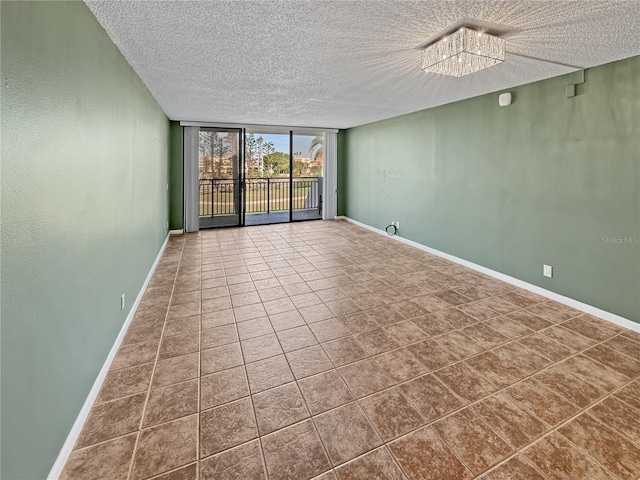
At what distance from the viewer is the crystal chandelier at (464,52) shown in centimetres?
217

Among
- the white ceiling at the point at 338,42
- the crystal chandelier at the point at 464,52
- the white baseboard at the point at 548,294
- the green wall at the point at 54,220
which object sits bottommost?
the white baseboard at the point at 548,294

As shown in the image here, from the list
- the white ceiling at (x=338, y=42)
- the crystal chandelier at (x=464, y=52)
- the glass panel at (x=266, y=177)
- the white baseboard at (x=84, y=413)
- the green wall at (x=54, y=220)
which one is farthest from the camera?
the glass panel at (x=266, y=177)

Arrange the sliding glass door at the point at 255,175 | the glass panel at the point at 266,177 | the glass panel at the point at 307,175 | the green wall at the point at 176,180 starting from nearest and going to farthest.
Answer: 1. the green wall at the point at 176,180
2. the sliding glass door at the point at 255,175
3. the glass panel at the point at 266,177
4. the glass panel at the point at 307,175

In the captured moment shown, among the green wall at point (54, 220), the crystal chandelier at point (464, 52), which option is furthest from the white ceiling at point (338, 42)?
the green wall at point (54, 220)

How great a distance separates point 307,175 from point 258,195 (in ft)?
4.41

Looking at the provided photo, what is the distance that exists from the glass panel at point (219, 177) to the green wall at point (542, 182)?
3639mm

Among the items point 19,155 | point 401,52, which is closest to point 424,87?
point 401,52

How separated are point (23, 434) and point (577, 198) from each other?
4.12 m

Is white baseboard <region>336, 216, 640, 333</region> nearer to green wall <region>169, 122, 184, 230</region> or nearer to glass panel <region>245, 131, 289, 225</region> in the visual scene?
glass panel <region>245, 131, 289, 225</region>

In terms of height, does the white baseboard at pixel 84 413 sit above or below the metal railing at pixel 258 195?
below

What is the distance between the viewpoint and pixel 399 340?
8.28 feet

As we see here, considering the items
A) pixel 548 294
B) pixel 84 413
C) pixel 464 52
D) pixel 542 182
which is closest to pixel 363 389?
pixel 84 413

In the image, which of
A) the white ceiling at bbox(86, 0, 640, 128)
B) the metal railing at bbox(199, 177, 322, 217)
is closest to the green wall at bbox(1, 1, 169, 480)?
the white ceiling at bbox(86, 0, 640, 128)

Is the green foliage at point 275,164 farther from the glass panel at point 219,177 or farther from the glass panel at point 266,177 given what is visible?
the glass panel at point 219,177
